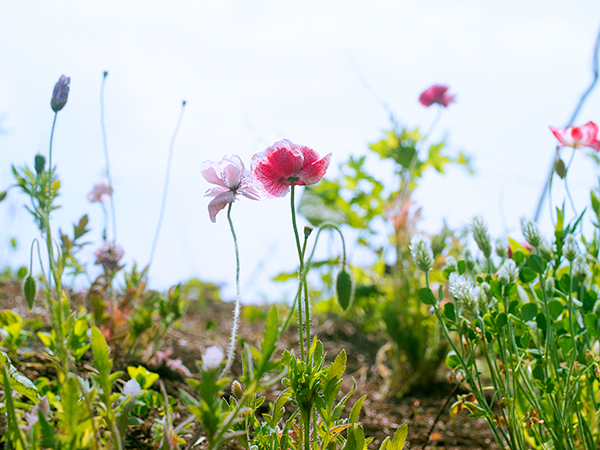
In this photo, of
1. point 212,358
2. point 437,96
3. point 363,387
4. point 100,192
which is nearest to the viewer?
point 212,358

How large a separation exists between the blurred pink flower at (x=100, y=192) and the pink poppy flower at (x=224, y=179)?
109 centimetres

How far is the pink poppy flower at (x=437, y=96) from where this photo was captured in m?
2.59

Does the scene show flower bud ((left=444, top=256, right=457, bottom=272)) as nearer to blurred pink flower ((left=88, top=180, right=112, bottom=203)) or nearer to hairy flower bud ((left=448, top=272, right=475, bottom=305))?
hairy flower bud ((left=448, top=272, right=475, bottom=305))

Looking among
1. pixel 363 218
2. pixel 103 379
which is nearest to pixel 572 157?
pixel 103 379

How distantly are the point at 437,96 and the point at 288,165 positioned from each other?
200 centimetres

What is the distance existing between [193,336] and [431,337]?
4.14 feet

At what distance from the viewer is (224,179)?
889mm

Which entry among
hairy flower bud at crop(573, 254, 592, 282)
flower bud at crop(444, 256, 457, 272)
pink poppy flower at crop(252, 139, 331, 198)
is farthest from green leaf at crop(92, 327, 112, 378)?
hairy flower bud at crop(573, 254, 592, 282)

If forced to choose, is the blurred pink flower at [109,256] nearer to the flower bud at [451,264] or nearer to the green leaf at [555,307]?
the flower bud at [451,264]

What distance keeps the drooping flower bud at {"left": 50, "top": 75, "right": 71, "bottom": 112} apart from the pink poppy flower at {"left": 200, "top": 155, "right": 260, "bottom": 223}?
1.03ft

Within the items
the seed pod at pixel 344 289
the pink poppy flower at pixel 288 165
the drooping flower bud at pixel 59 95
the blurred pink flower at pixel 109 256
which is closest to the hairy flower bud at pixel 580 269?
the seed pod at pixel 344 289

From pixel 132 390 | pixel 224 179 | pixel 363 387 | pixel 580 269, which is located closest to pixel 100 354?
pixel 132 390

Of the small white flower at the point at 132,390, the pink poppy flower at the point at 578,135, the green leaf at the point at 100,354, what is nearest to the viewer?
the green leaf at the point at 100,354

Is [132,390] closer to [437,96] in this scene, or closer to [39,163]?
[39,163]
